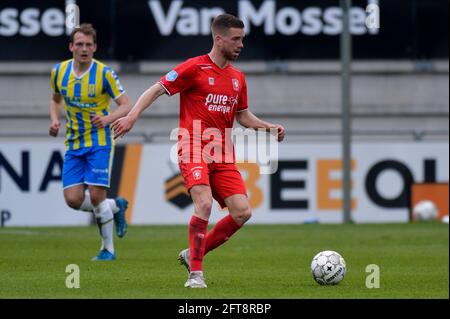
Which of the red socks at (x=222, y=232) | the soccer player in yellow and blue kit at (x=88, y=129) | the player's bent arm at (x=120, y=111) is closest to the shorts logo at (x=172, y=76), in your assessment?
the red socks at (x=222, y=232)

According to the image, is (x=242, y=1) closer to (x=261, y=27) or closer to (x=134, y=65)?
(x=261, y=27)

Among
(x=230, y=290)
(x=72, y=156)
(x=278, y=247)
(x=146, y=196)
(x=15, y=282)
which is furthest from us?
(x=146, y=196)

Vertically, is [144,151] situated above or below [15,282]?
above

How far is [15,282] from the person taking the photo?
9672 mm

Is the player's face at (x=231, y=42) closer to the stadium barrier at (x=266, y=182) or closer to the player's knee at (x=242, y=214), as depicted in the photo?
the player's knee at (x=242, y=214)

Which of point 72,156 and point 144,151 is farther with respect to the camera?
point 144,151

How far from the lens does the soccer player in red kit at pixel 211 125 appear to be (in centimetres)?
939

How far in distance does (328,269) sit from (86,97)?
377 centimetres

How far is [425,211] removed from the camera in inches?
781

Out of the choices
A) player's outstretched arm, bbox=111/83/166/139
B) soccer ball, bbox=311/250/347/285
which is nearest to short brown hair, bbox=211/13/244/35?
player's outstretched arm, bbox=111/83/166/139

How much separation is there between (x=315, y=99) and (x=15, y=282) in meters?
16.1

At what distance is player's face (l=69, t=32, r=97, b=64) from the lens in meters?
12.0

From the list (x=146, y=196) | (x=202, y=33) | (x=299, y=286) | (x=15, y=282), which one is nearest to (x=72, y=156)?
(x=15, y=282)

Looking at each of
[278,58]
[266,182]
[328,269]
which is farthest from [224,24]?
[278,58]
